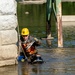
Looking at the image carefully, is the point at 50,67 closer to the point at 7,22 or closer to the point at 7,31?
the point at 7,31

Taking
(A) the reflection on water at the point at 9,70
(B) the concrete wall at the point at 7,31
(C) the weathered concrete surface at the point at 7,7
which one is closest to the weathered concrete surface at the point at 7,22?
(B) the concrete wall at the point at 7,31

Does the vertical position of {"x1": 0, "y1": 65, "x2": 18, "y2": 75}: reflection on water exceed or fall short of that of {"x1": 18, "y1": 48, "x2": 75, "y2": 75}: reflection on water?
it exceeds it

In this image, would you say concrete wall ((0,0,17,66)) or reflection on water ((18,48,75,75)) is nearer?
reflection on water ((18,48,75,75))

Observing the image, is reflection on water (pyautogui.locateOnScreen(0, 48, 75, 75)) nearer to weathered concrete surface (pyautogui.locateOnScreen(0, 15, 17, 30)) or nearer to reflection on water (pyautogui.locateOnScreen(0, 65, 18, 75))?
reflection on water (pyautogui.locateOnScreen(0, 65, 18, 75))

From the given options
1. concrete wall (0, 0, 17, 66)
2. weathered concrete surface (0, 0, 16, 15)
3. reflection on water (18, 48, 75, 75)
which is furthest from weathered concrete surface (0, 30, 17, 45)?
reflection on water (18, 48, 75, 75)

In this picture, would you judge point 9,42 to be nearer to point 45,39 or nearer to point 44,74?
point 44,74

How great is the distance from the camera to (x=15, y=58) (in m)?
11.1

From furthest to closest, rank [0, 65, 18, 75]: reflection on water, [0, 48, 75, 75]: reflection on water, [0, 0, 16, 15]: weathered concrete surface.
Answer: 1. [0, 0, 16, 15]: weathered concrete surface
2. [0, 48, 75, 75]: reflection on water
3. [0, 65, 18, 75]: reflection on water

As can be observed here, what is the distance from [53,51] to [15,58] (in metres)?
3.29

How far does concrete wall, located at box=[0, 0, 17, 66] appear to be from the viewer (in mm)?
10758

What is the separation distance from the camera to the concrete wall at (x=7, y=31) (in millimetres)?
10758

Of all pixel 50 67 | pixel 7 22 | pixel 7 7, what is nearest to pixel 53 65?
pixel 50 67

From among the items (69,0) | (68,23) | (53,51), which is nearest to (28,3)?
(69,0)

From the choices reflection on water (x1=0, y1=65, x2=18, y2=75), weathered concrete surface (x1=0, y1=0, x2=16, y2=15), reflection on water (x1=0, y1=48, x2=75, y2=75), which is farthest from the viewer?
weathered concrete surface (x1=0, y1=0, x2=16, y2=15)
